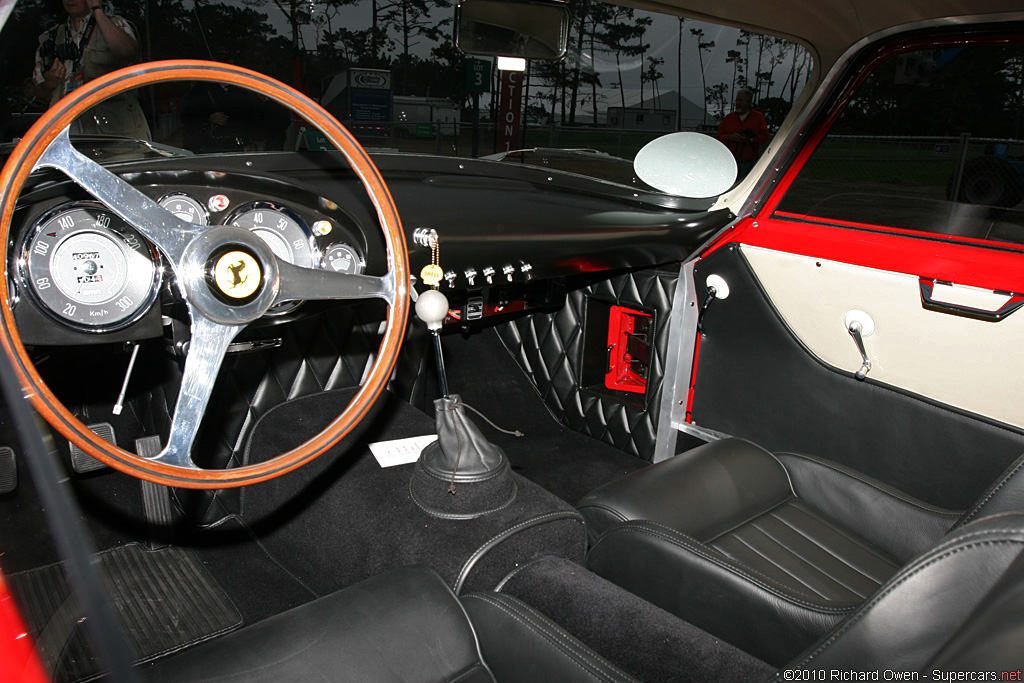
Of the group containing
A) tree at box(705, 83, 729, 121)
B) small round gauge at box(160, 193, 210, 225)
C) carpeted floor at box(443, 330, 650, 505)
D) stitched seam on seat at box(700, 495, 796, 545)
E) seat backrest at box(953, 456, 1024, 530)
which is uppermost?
tree at box(705, 83, 729, 121)

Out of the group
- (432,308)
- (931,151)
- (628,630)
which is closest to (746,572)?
(628,630)

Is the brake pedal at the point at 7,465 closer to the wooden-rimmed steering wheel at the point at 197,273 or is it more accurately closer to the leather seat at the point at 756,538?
the wooden-rimmed steering wheel at the point at 197,273

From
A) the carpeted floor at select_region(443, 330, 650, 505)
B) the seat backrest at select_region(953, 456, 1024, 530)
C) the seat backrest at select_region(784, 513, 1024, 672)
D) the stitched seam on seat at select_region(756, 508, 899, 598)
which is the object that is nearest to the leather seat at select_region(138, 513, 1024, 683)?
the seat backrest at select_region(784, 513, 1024, 672)

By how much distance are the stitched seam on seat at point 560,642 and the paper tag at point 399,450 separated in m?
0.93

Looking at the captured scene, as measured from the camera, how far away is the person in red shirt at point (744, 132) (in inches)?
99.9

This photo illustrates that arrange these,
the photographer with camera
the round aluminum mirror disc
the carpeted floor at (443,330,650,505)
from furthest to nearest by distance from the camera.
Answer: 1. the carpeted floor at (443,330,650,505)
2. the round aluminum mirror disc
3. the photographer with camera

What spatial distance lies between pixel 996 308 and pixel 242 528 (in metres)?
2.22

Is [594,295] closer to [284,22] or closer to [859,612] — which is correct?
[284,22]

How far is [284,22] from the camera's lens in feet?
6.74

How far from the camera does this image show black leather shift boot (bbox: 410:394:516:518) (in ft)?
5.75

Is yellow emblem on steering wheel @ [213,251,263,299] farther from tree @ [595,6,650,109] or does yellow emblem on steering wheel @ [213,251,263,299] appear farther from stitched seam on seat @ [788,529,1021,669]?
tree @ [595,6,650,109]

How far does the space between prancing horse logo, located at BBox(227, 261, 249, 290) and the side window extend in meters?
1.82

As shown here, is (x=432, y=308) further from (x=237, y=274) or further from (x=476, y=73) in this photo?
(x=476, y=73)

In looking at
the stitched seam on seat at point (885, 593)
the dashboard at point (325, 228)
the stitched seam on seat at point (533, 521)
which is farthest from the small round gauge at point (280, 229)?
the stitched seam on seat at point (885, 593)
